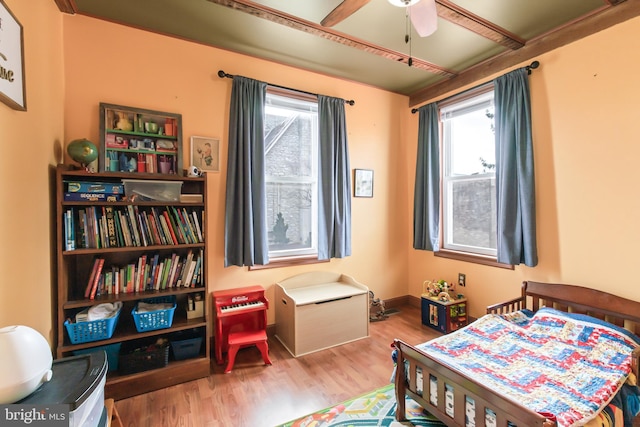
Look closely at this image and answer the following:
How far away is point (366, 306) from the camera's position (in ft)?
9.71

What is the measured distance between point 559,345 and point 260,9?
3057 millimetres

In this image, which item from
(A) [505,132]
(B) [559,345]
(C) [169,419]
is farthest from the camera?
(A) [505,132]

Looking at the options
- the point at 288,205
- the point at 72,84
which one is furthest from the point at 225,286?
the point at 72,84

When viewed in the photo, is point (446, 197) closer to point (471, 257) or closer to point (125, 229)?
point (471, 257)

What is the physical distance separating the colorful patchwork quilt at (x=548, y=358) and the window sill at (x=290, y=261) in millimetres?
1488

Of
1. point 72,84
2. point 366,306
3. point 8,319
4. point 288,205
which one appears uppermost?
point 72,84

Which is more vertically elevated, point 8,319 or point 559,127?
point 559,127

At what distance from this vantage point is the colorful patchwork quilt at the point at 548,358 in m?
1.46

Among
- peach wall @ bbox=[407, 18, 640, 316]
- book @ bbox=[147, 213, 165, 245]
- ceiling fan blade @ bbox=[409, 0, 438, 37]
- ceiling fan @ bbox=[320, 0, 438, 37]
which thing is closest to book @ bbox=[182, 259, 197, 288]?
book @ bbox=[147, 213, 165, 245]

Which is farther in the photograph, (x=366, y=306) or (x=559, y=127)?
(x=366, y=306)

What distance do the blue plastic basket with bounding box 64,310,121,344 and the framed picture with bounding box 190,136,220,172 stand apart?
1.34 m

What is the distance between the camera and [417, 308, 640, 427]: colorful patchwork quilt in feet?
4.78

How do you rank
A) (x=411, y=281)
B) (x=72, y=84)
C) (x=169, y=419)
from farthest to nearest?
(x=411, y=281) < (x=72, y=84) < (x=169, y=419)

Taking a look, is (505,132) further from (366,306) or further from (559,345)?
(366,306)
